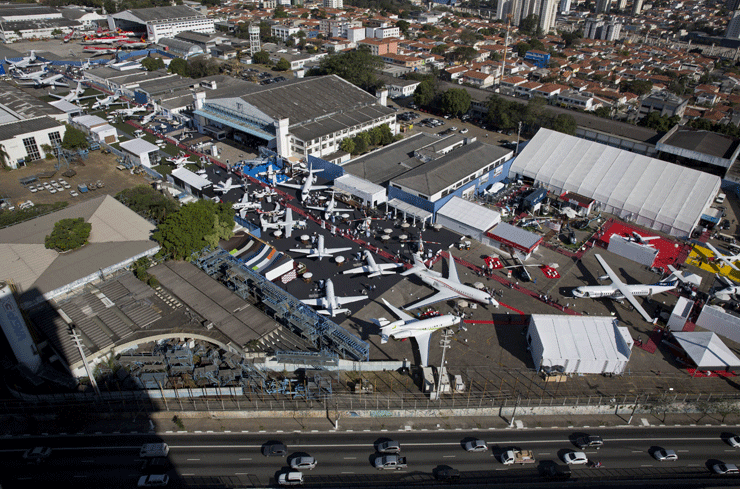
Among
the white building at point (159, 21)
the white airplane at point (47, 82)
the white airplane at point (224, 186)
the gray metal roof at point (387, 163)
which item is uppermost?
the white building at point (159, 21)

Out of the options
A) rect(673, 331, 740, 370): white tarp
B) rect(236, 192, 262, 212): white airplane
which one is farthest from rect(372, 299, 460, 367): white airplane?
rect(236, 192, 262, 212): white airplane

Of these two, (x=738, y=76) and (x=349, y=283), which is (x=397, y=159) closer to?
(x=349, y=283)

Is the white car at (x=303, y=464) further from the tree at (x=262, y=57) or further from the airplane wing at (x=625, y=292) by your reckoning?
the tree at (x=262, y=57)

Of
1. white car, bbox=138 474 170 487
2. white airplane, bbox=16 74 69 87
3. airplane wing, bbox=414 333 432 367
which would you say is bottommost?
white car, bbox=138 474 170 487

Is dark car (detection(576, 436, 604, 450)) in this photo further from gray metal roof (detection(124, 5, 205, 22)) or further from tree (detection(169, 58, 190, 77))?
gray metal roof (detection(124, 5, 205, 22))

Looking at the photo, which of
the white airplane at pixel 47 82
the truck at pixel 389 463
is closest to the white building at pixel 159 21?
the white airplane at pixel 47 82

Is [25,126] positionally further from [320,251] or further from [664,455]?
[664,455]
